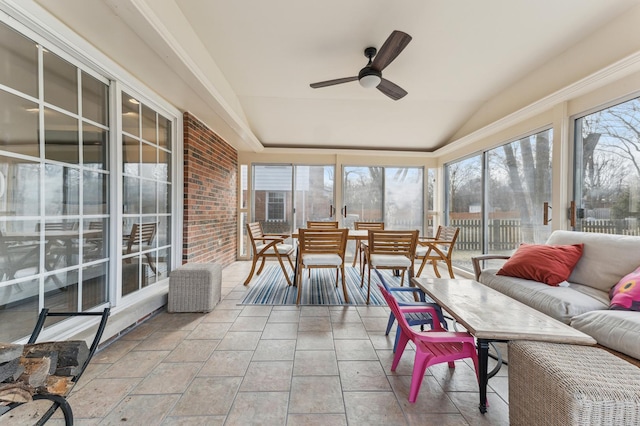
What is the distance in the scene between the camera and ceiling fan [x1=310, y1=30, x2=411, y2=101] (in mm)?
1923

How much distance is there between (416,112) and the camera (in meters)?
4.07

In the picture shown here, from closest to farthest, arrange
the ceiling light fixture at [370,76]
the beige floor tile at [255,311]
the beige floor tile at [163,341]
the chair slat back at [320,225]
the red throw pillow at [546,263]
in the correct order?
1. the beige floor tile at [163,341]
2. the red throw pillow at [546,263]
3. the ceiling light fixture at [370,76]
4. the beige floor tile at [255,311]
5. the chair slat back at [320,225]

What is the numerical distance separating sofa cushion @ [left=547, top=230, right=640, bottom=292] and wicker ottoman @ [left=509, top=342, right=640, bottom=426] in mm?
1229

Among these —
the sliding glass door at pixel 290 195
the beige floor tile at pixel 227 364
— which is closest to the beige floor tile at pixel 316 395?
the beige floor tile at pixel 227 364

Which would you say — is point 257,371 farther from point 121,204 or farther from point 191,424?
point 121,204

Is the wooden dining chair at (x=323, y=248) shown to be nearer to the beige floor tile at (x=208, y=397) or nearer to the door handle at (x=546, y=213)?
the beige floor tile at (x=208, y=397)

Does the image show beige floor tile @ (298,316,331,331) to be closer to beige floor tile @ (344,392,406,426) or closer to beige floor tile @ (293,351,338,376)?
beige floor tile @ (293,351,338,376)

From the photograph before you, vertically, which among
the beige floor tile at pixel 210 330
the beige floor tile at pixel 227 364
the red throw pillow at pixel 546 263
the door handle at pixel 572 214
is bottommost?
the beige floor tile at pixel 227 364

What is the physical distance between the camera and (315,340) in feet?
6.70

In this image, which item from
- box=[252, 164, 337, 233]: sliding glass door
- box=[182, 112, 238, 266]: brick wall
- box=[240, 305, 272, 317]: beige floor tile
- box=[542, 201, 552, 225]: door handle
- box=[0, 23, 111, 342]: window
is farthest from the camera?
box=[252, 164, 337, 233]: sliding glass door

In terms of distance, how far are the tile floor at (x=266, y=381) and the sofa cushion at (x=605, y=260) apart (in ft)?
3.59

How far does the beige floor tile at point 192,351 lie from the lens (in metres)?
1.79

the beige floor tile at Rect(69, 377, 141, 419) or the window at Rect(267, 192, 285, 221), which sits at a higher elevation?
the window at Rect(267, 192, 285, 221)

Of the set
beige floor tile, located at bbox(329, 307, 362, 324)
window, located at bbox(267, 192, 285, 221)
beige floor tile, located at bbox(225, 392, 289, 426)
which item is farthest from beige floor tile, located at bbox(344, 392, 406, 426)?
window, located at bbox(267, 192, 285, 221)
